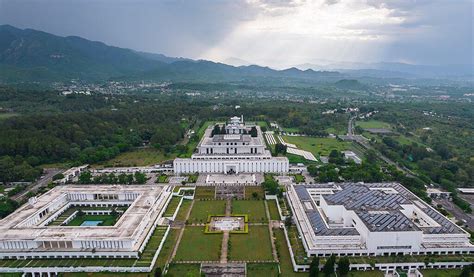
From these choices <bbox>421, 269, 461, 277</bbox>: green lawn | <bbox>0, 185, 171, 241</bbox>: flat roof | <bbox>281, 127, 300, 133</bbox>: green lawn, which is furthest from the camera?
<bbox>281, 127, 300, 133</bbox>: green lawn

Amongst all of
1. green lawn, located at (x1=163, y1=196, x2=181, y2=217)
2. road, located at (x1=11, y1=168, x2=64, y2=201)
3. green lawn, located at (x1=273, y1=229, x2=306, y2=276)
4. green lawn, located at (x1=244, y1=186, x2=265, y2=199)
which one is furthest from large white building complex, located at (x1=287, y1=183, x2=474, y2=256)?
road, located at (x1=11, y1=168, x2=64, y2=201)

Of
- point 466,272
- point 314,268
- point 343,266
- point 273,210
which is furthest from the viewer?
point 273,210

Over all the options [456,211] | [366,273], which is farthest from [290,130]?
[366,273]

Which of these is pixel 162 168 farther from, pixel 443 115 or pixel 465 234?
pixel 443 115

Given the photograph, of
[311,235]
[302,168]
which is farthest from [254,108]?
[311,235]

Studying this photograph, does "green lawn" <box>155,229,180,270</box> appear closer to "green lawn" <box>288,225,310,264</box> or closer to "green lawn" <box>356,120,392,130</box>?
"green lawn" <box>288,225,310,264</box>

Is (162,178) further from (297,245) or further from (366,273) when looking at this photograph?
(366,273)
